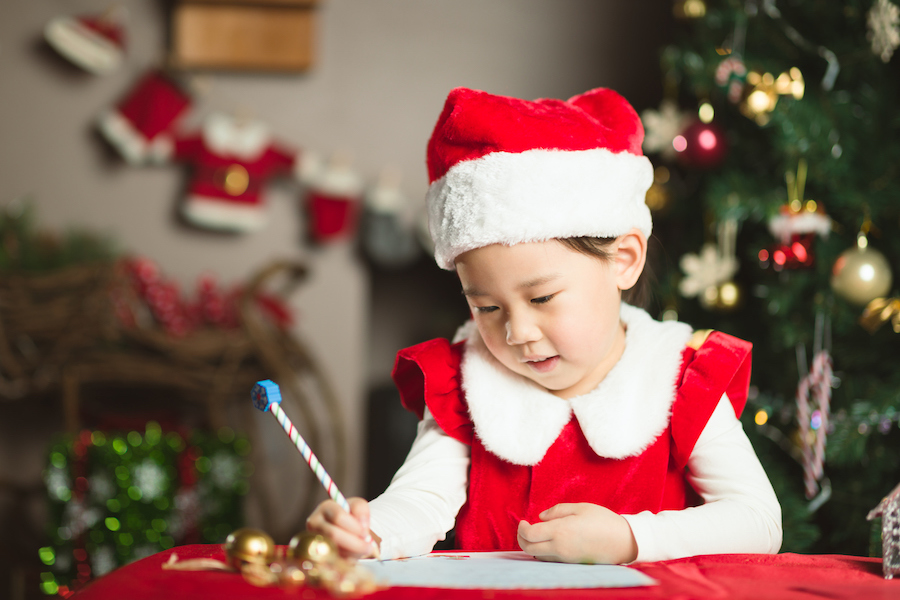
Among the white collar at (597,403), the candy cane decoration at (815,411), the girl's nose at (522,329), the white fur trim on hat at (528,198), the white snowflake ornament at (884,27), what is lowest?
the candy cane decoration at (815,411)

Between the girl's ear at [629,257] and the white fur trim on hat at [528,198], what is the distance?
42mm

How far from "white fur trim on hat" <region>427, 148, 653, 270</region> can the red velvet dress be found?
168 mm

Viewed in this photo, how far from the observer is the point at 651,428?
0.76 m

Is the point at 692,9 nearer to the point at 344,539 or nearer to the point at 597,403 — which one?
the point at 597,403

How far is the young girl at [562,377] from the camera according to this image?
0.74 m

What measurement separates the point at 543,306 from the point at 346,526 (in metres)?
0.30

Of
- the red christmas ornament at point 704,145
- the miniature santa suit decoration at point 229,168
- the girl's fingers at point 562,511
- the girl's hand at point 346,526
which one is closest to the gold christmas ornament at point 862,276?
the red christmas ornament at point 704,145

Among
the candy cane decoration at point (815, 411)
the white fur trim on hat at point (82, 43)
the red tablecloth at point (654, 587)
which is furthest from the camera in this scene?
the white fur trim on hat at point (82, 43)

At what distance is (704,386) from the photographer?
2.54 feet

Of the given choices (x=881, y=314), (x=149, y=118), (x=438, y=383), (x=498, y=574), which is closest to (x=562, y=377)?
(x=438, y=383)

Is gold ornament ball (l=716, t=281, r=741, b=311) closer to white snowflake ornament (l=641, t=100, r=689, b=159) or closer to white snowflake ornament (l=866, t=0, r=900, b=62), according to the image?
white snowflake ornament (l=641, t=100, r=689, b=159)

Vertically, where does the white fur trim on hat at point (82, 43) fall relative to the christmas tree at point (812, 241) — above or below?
above

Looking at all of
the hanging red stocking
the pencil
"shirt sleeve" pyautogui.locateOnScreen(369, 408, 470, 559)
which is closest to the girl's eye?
"shirt sleeve" pyautogui.locateOnScreen(369, 408, 470, 559)

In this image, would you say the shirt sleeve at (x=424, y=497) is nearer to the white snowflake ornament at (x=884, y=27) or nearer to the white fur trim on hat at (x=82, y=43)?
the white snowflake ornament at (x=884, y=27)
